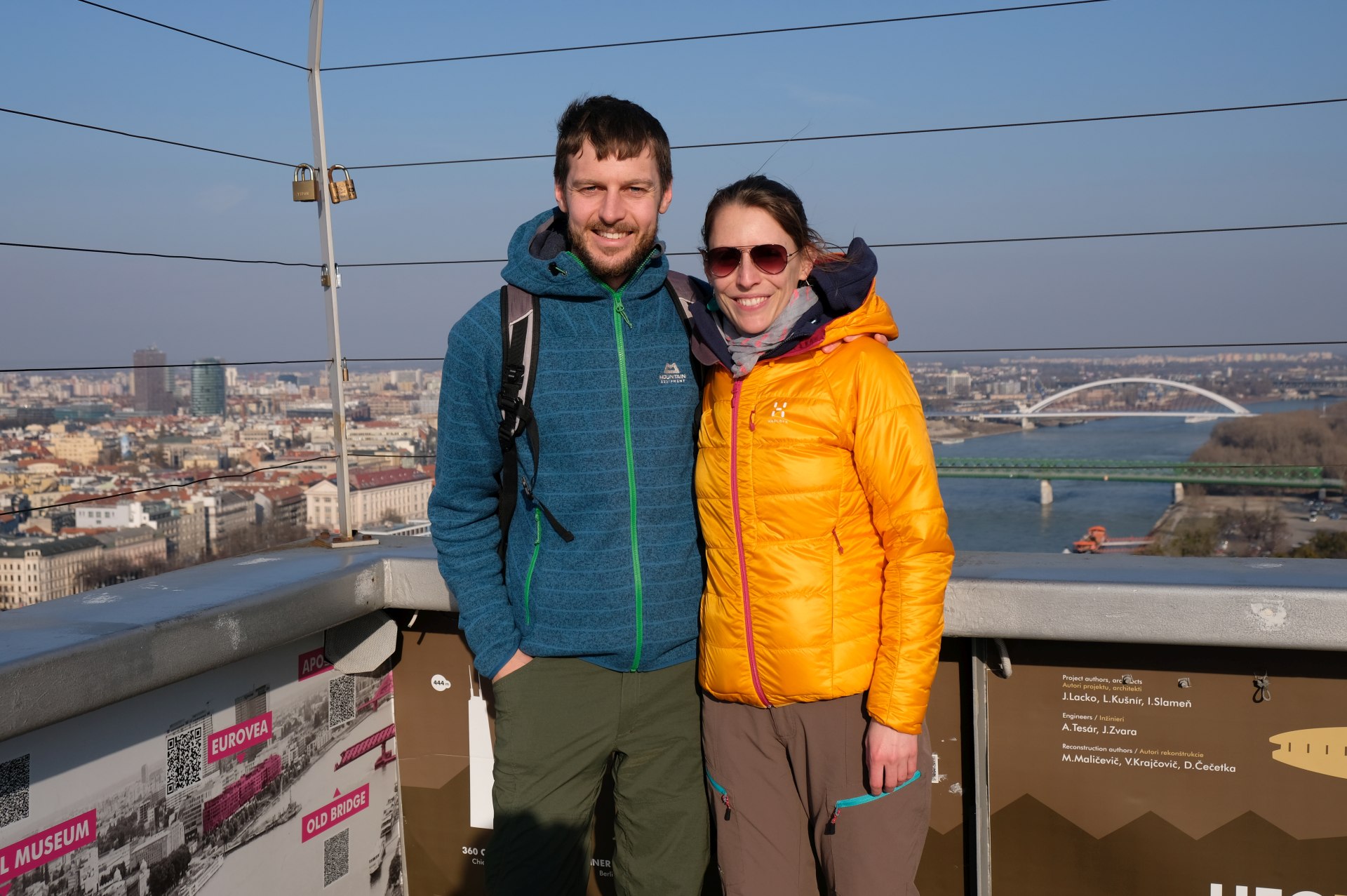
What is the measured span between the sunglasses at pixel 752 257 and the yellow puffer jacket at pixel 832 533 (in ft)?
0.45

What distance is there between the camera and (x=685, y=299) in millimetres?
1888

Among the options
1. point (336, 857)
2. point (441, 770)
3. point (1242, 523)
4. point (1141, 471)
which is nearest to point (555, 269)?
point (441, 770)

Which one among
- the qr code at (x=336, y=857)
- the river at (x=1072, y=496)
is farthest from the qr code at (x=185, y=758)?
the river at (x=1072, y=496)

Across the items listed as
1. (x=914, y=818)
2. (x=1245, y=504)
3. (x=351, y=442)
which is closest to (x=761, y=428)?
(x=914, y=818)

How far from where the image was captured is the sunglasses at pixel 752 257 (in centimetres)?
169

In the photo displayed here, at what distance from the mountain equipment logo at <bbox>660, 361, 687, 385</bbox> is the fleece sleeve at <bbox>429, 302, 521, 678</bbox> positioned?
0.29 meters

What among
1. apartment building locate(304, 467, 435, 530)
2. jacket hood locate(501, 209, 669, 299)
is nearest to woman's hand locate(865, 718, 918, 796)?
jacket hood locate(501, 209, 669, 299)

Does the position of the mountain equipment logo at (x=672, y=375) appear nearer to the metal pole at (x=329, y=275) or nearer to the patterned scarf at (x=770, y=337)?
the patterned scarf at (x=770, y=337)

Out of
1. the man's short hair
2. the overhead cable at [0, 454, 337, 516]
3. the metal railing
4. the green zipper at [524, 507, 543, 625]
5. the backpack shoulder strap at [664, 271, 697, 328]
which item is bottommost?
the metal railing

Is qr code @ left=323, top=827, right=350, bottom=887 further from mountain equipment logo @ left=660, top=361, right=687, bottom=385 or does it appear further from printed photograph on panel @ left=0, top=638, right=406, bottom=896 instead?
mountain equipment logo @ left=660, top=361, right=687, bottom=385

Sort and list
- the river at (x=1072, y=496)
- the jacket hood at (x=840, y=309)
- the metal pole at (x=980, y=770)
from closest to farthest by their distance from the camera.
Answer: the jacket hood at (x=840, y=309) → the metal pole at (x=980, y=770) → the river at (x=1072, y=496)

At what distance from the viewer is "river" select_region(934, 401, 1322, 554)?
23859 mm

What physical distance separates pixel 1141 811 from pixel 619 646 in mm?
1200

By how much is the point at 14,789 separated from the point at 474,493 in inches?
33.2
